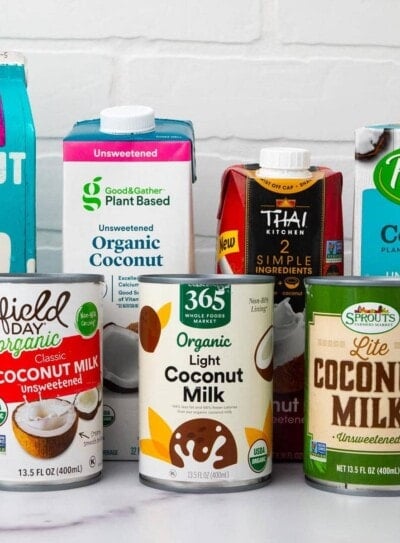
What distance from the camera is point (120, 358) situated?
112 centimetres

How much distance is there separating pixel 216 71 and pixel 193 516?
0.68 m

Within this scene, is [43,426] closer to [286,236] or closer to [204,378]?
[204,378]

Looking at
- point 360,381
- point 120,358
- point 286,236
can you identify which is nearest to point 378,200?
point 286,236

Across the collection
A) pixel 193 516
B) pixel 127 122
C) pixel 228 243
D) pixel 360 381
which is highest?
pixel 127 122

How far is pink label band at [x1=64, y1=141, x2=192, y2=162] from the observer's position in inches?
43.1

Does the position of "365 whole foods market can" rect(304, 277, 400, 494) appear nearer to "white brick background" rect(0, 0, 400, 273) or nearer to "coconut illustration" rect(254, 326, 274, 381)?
"coconut illustration" rect(254, 326, 274, 381)

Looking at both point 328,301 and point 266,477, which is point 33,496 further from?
point 328,301

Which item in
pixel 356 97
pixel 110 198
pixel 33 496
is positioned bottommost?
pixel 33 496

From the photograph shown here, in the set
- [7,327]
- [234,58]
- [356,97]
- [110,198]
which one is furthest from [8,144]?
[356,97]

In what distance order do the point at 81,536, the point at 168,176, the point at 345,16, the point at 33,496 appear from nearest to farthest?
the point at 81,536 < the point at 33,496 < the point at 168,176 < the point at 345,16

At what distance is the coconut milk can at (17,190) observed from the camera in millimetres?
1148

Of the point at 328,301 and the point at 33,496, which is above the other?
the point at 328,301

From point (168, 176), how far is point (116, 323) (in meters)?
0.17

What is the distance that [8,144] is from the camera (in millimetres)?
1148
